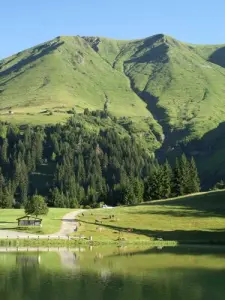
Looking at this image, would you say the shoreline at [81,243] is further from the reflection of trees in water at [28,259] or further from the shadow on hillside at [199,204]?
the shadow on hillside at [199,204]

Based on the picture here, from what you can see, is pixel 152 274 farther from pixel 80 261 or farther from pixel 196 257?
pixel 196 257

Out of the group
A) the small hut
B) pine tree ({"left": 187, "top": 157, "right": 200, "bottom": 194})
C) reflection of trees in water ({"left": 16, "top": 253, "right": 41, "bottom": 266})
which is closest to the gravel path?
the small hut

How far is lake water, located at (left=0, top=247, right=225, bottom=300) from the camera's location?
164 feet

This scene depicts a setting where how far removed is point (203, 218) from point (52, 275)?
68.6 metres

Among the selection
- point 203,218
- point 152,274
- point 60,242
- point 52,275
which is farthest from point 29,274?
point 203,218

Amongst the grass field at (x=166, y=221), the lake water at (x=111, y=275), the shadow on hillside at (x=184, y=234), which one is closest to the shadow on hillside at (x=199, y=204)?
the grass field at (x=166, y=221)

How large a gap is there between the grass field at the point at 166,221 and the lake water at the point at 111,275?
18.5m

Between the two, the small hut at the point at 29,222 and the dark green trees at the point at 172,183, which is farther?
the dark green trees at the point at 172,183

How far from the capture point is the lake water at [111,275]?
49969mm

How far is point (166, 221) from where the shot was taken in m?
119

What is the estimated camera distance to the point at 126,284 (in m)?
54.9

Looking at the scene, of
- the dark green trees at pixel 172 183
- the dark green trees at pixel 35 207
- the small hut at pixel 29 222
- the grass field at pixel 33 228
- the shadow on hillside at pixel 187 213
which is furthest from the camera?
the dark green trees at pixel 172 183

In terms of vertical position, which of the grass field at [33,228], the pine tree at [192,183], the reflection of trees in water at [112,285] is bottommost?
the reflection of trees in water at [112,285]

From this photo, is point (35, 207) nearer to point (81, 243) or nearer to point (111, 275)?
point (81, 243)
